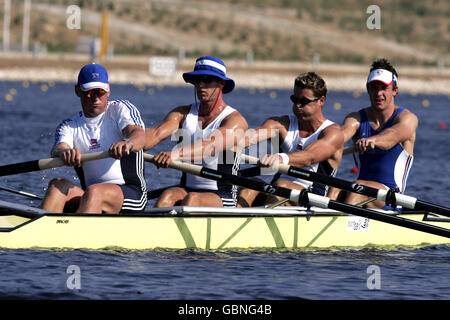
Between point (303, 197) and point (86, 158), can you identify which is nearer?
point (86, 158)

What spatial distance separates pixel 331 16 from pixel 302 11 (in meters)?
2.72

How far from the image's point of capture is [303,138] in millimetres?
10117

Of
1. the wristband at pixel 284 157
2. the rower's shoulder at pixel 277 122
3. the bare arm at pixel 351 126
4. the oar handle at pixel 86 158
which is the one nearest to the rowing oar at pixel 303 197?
the wristband at pixel 284 157

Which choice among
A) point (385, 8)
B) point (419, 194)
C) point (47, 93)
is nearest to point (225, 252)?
point (419, 194)

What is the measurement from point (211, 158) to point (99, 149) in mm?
1191

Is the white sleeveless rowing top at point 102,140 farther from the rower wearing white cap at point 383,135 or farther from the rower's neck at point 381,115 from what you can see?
the rower's neck at point 381,115

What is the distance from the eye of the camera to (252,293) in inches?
324

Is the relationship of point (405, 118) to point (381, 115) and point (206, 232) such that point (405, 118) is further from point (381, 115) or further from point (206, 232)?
point (206, 232)

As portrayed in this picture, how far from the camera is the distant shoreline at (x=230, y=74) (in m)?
47.4

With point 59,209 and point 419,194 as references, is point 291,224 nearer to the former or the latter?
point 59,209

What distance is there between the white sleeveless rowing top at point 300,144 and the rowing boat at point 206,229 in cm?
39

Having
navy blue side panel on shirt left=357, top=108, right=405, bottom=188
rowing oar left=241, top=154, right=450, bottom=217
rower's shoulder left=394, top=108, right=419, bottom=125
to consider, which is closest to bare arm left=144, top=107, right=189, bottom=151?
rowing oar left=241, top=154, right=450, bottom=217

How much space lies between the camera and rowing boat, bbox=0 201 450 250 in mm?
8844

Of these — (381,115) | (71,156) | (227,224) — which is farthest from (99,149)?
(381,115)
